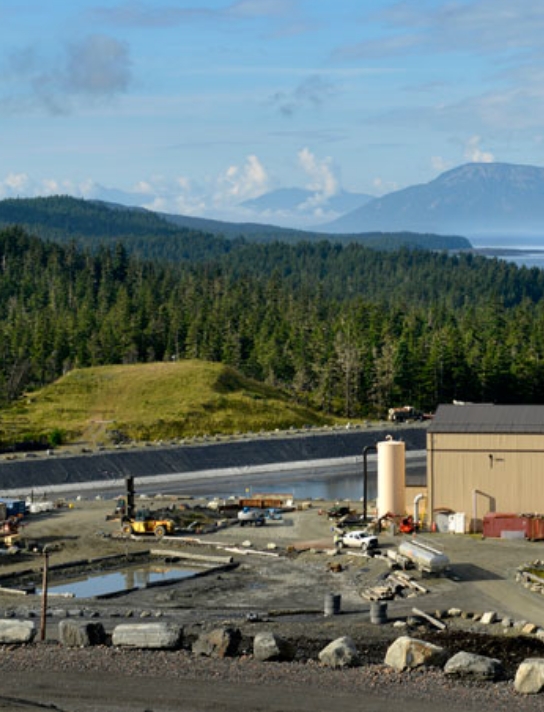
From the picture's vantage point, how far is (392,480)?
73.5 m

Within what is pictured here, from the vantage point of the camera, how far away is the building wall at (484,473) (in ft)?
228

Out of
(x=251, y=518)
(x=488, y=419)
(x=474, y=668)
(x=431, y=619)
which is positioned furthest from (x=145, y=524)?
(x=474, y=668)

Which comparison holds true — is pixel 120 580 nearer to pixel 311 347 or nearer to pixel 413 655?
pixel 413 655

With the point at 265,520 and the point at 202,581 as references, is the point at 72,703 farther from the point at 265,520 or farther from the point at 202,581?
the point at 265,520

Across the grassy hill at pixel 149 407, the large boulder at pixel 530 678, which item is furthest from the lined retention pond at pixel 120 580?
the grassy hill at pixel 149 407

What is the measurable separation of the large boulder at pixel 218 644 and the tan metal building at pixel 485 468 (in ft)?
100.0

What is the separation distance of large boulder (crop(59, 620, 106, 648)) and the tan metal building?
30.9 m

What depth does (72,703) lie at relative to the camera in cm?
3544

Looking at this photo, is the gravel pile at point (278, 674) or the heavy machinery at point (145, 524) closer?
the gravel pile at point (278, 674)

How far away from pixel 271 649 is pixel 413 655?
13.6ft

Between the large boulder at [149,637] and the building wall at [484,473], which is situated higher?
the building wall at [484,473]

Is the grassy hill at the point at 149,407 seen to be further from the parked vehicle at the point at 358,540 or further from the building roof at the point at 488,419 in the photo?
the parked vehicle at the point at 358,540

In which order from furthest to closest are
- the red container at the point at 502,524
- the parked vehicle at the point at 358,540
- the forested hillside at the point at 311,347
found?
the forested hillside at the point at 311,347 < the red container at the point at 502,524 < the parked vehicle at the point at 358,540

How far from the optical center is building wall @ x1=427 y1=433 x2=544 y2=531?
69625 mm
